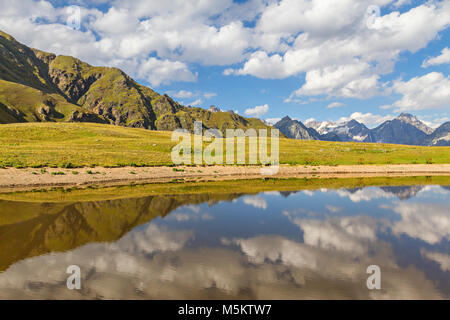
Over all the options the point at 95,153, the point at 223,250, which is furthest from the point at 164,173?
the point at 223,250

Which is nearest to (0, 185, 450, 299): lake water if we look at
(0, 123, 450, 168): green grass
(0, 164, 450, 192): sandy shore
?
(0, 164, 450, 192): sandy shore

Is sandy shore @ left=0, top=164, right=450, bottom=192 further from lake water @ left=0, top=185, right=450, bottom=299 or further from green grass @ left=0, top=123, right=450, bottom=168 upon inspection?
lake water @ left=0, top=185, right=450, bottom=299

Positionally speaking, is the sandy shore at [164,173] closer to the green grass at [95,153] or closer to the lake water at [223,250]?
the green grass at [95,153]

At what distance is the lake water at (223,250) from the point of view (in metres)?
11.7

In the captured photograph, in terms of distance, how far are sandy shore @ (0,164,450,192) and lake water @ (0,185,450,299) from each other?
14101 mm

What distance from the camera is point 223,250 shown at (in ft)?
52.5

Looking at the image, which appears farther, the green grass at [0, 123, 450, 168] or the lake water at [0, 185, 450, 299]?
the green grass at [0, 123, 450, 168]

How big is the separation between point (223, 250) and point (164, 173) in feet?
120

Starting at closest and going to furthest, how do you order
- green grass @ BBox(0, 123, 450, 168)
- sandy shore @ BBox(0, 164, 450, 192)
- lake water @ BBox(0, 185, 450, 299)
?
lake water @ BBox(0, 185, 450, 299) < sandy shore @ BBox(0, 164, 450, 192) < green grass @ BBox(0, 123, 450, 168)

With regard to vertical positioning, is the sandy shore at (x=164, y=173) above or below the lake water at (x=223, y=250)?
above

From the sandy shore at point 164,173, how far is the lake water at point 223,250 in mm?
14101

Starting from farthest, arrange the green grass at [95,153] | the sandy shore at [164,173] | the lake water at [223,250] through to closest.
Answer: the green grass at [95,153], the sandy shore at [164,173], the lake water at [223,250]

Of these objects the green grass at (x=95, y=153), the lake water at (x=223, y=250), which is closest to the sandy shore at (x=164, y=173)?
the green grass at (x=95, y=153)

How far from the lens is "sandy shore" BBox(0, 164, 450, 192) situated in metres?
38.2
